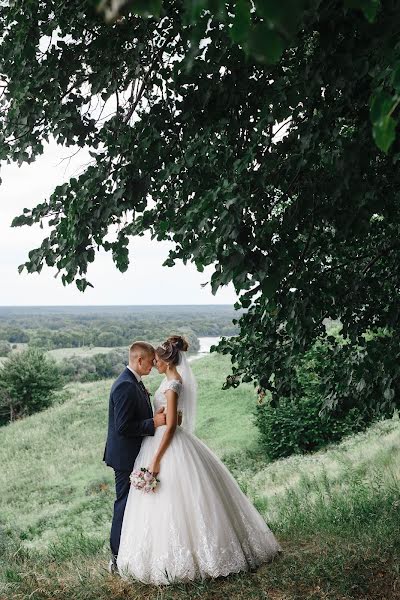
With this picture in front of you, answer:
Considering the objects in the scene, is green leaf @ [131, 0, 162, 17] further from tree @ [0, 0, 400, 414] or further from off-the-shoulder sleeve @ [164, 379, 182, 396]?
off-the-shoulder sleeve @ [164, 379, 182, 396]

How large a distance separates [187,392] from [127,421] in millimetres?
650

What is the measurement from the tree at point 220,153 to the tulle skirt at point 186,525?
4.55 feet

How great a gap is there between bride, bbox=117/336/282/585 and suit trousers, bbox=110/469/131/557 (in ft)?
0.61

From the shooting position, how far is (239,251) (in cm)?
434

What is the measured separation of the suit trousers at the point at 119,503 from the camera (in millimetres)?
6379

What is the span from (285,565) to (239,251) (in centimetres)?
335

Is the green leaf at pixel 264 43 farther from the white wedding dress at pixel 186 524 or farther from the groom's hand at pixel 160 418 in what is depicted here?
the groom's hand at pixel 160 418

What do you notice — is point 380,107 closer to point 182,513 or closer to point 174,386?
point 174,386

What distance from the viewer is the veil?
632 centimetres

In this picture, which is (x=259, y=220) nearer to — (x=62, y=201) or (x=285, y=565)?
(x=62, y=201)

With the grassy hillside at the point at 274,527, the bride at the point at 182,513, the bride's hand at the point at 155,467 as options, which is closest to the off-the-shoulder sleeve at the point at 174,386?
the bride at the point at 182,513

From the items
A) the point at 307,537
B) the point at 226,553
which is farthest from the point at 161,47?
the point at 307,537

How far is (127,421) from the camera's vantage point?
6.13 m

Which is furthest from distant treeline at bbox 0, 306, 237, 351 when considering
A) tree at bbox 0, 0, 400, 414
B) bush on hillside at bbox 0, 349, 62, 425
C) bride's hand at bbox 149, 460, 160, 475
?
tree at bbox 0, 0, 400, 414
